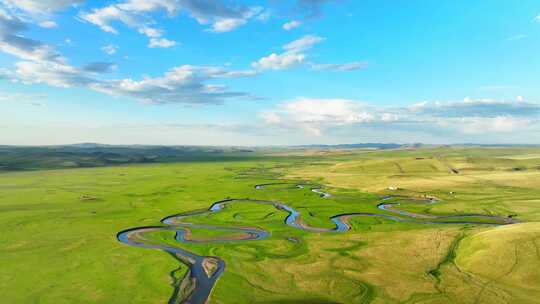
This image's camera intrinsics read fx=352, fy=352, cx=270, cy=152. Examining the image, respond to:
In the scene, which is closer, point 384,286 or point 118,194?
point 384,286

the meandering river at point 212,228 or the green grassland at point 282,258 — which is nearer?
the green grassland at point 282,258

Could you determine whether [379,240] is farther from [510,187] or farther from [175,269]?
[510,187]

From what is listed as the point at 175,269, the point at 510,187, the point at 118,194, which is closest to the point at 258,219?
the point at 175,269

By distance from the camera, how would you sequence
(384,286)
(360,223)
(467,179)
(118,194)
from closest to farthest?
(384,286) < (360,223) < (118,194) < (467,179)

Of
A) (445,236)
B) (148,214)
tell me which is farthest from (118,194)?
(445,236)

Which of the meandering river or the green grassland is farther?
the meandering river

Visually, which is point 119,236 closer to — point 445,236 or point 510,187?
point 445,236

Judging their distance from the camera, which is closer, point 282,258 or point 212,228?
point 282,258

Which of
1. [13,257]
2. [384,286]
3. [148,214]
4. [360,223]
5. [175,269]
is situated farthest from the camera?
[148,214]

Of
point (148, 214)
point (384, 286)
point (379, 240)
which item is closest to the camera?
point (384, 286)
